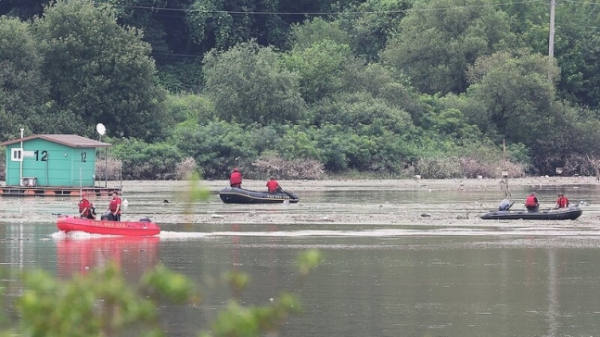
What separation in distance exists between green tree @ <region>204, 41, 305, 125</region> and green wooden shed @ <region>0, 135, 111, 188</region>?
17433mm

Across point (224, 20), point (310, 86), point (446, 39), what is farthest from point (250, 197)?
point (224, 20)

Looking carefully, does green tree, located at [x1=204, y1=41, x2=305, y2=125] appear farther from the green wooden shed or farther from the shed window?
the shed window

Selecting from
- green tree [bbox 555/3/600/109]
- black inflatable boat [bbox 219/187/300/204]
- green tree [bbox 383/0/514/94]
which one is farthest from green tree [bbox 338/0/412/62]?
black inflatable boat [bbox 219/187/300/204]

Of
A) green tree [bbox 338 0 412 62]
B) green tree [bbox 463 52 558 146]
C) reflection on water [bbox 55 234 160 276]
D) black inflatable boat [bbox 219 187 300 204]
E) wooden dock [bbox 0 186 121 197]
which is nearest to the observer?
reflection on water [bbox 55 234 160 276]

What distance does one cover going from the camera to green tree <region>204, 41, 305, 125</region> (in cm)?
6800

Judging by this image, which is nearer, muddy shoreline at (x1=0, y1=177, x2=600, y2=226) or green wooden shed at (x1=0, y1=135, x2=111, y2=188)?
muddy shoreline at (x1=0, y1=177, x2=600, y2=226)

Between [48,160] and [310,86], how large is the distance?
25.8m

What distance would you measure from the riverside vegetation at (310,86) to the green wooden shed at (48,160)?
864cm

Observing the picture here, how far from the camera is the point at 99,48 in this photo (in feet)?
217

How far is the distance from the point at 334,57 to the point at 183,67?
1404cm

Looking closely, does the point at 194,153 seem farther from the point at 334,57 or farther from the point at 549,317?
the point at 549,317

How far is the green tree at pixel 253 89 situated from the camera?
223 feet

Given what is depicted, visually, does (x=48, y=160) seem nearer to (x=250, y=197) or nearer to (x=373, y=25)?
(x=250, y=197)

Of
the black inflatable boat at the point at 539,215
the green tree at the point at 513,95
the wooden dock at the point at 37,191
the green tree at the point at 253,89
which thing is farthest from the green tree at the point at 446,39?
the black inflatable boat at the point at 539,215
